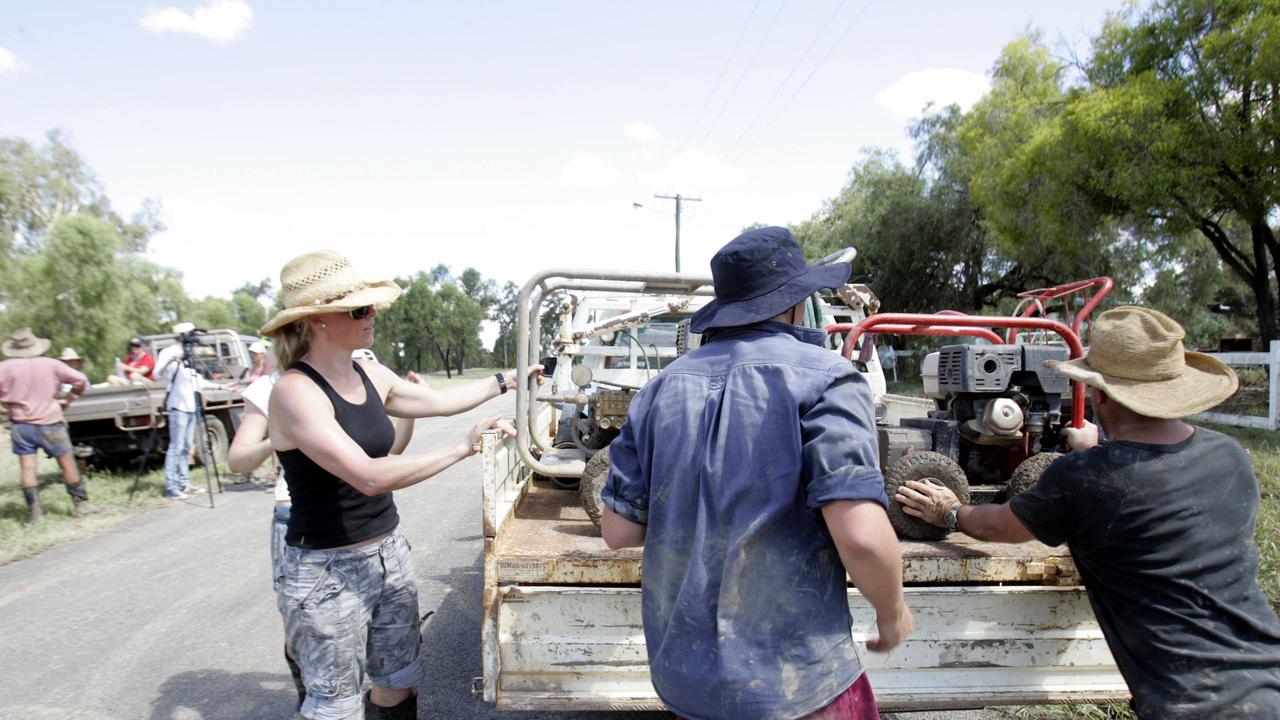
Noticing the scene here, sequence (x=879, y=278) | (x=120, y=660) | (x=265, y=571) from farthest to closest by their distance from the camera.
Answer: (x=879, y=278) → (x=265, y=571) → (x=120, y=660)

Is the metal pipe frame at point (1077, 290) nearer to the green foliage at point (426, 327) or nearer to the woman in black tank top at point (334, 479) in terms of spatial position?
the woman in black tank top at point (334, 479)

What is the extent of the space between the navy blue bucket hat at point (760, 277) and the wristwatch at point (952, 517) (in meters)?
1.14

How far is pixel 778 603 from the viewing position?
1.48 m

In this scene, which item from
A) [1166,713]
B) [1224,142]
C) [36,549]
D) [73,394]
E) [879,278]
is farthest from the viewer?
[879,278]

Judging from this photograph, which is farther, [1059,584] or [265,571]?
[265,571]

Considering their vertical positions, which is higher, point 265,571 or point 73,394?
point 73,394

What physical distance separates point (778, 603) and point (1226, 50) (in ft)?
46.4

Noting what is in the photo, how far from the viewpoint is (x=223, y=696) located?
11.6 ft

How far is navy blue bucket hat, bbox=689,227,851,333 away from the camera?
160 cm

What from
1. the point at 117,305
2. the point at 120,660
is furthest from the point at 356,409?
the point at 117,305

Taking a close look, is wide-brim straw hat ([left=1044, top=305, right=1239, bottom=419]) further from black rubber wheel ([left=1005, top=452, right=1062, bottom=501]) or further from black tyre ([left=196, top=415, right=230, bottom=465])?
black tyre ([left=196, top=415, right=230, bottom=465])

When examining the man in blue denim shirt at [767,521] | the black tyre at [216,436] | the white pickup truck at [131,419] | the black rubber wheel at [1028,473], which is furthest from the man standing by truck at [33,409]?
the black rubber wheel at [1028,473]

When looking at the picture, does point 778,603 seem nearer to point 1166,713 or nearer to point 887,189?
point 1166,713

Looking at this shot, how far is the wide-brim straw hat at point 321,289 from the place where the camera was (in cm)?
229
